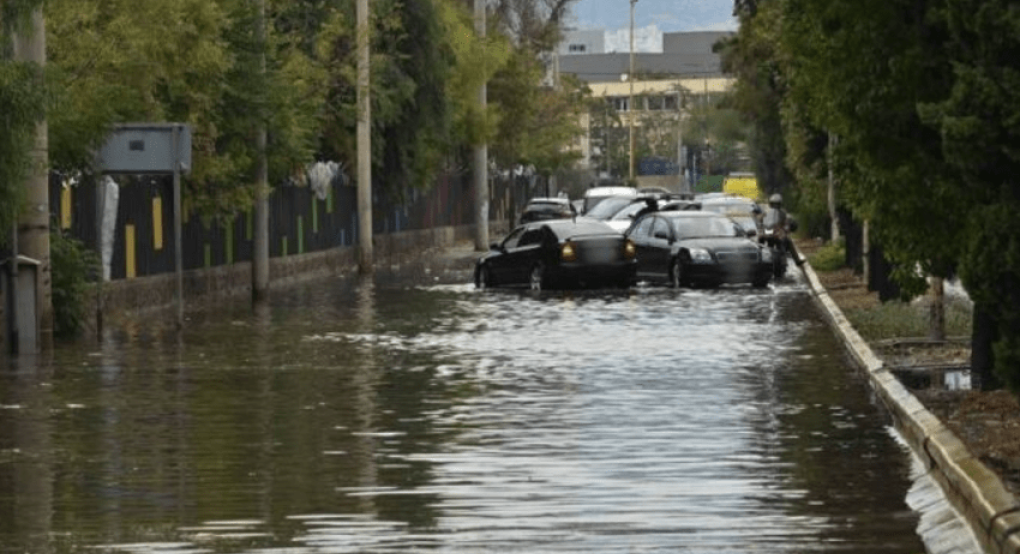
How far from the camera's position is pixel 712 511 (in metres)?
15.3

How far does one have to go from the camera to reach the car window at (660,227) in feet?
169

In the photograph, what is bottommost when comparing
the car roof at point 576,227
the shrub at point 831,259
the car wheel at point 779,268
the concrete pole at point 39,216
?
the car wheel at point 779,268

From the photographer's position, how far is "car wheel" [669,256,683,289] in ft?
162

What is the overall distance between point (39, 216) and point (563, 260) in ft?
57.3

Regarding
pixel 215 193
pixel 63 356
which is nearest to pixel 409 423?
pixel 63 356

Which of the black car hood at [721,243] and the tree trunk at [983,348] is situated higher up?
the tree trunk at [983,348]

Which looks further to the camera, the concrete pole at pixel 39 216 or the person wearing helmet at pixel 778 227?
the person wearing helmet at pixel 778 227

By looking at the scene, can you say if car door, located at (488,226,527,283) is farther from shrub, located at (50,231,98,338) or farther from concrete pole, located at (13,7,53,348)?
concrete pole, located at (13,7,53,348)

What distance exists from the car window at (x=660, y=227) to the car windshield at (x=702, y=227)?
0.57 feet

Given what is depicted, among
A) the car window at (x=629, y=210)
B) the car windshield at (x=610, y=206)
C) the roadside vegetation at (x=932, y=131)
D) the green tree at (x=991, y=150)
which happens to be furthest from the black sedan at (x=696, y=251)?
the green tree at (x=991, y=150)

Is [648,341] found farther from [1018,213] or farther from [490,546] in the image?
[490,546]

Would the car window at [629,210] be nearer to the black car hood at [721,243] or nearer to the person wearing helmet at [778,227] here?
the person wearing helmet at [778,227]

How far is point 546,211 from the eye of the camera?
83.6 metres

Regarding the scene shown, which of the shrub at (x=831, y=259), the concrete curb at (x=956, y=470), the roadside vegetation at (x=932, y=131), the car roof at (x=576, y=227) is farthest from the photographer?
the shrub at (x=831, y=259)
